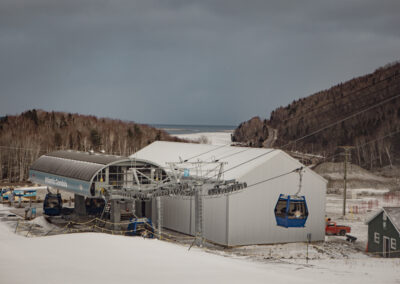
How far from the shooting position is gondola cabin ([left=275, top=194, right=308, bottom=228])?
34.9 meters

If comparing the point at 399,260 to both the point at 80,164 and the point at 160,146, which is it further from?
the point at 160,146

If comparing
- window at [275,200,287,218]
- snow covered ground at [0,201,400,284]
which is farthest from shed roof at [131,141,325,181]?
snow covered ground at [0,201,400,284]

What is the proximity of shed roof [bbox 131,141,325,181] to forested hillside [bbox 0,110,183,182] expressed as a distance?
32.5 meters

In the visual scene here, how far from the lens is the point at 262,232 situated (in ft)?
113

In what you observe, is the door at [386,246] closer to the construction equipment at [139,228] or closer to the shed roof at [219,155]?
the shed roof at [219,155]

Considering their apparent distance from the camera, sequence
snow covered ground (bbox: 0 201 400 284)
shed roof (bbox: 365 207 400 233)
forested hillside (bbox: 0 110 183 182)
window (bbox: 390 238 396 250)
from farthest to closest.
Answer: forested hillside (bbox: 0 110 183 182), window (bbox: 390 238 396 250), shed roof (bbox: 365 207 400 233), snow covered ground (bbox: 0 201 400 284)

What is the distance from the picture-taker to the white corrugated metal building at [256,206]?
33.5m

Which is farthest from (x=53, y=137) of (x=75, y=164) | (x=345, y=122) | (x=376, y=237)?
(x=345, y=122)

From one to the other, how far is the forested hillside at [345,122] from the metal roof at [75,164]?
77957 millimetres

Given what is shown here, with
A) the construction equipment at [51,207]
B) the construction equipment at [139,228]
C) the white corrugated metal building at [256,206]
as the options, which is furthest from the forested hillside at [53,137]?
the white corrugated metal building at [256,206]

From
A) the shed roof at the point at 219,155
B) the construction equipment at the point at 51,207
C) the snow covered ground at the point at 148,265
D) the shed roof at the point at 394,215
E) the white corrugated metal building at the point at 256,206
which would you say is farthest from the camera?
the construction equipment at the point at 51,207

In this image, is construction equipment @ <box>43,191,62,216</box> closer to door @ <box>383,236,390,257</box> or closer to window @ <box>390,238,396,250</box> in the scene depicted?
door @ <box>383,236,390,257</box>

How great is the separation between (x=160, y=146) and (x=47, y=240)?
965 inches

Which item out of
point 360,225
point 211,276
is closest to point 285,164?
point 360,225
